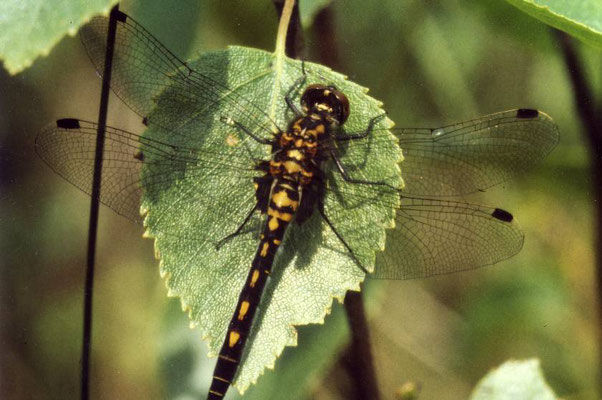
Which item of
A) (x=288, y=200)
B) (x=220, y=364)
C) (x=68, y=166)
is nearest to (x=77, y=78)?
(x=68, y=166)

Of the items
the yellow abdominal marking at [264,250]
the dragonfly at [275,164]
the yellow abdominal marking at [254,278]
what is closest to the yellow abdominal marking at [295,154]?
the dragonfly at [275,164]

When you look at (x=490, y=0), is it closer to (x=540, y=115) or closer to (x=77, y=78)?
(x=540, y=115)

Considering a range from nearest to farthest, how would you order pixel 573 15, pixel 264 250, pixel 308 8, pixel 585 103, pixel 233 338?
1. pixel 573 15
2. pixel 233 338
3. pixel 264 250
4. pixel 308 8
5. pixel 585 103

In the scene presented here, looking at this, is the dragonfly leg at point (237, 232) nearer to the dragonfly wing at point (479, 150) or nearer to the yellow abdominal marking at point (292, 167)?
the yellow abdominal marking at point (292, 167)

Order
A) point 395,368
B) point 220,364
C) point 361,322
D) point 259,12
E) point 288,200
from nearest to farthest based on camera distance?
point 220,364 → point 288,200 → point 361,322 → point 259,12 → point 395,368

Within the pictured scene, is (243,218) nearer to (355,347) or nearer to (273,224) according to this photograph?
(273,224)

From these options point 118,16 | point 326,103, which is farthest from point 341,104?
point 118,16

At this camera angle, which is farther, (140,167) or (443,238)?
(443,238)

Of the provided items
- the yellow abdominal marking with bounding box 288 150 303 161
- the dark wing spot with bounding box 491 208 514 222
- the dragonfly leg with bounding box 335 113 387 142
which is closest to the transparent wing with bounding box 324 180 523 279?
the dark wing spot with bounding box 491 208 514 222
